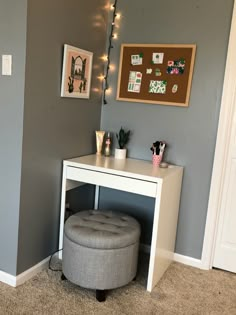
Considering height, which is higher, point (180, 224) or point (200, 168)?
point (200, 168)

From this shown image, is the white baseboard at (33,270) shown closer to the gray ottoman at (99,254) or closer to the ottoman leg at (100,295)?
the gray ottoman at (99,254)

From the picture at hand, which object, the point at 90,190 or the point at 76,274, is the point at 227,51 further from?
the point at 76,274

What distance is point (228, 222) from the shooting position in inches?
97.3

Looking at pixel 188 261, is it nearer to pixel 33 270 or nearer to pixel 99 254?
pixel 99 254

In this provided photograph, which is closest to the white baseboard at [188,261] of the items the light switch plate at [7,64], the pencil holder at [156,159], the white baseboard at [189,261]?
the white baseboard at [189,261]

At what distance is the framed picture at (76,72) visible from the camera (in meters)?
2.22

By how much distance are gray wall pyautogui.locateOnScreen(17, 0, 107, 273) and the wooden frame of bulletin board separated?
0.27 metres

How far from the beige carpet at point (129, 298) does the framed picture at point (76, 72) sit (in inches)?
50.0

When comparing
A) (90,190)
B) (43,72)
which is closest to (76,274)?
(90,190)

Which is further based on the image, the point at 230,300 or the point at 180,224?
the point at 180,224

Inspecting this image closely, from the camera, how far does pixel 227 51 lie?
227 centimetres

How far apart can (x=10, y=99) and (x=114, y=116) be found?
38.3 inches

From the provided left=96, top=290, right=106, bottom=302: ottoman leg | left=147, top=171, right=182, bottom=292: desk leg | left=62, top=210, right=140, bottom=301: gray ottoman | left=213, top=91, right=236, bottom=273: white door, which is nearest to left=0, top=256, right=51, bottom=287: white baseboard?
left=62, top=210, right=140, bottom=301: gray ottoman

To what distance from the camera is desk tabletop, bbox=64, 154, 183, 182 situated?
6.98 ft
